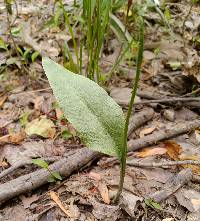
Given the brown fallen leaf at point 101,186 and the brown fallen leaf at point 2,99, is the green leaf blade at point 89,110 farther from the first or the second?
the brown fallen leaf at point 2,99

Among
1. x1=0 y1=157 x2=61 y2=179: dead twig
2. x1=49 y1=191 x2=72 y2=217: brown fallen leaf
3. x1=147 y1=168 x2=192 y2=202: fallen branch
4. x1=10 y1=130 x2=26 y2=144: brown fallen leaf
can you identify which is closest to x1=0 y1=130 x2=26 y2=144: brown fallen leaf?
x1=10 y1=130 x2=26 y2=144: brown fallen leaf

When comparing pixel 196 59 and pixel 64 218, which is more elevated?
pixel 196 59

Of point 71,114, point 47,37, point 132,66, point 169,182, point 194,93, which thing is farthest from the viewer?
point 47,37

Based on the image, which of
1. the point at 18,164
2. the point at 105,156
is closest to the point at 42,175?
the point at 18,164

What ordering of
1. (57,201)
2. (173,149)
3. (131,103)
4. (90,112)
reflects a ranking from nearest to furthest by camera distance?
(131,103)
(90,112)
(57,201)
(173,149)

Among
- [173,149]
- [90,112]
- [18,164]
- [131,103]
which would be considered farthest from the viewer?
[173,149]

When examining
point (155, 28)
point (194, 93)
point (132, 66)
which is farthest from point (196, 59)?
point (155, 28)

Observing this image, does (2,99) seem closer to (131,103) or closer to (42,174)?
(42,174)

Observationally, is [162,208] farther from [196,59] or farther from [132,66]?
[132,66]
